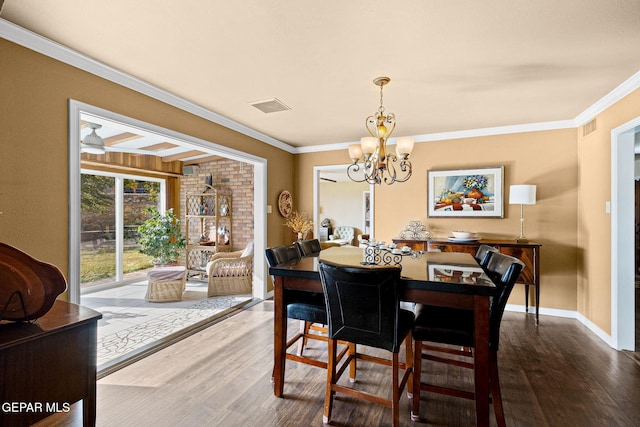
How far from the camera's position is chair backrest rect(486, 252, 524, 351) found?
5.69ft

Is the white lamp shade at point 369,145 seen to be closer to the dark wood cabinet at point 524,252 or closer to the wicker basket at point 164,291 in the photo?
the dark wood cabinet at point 524,252

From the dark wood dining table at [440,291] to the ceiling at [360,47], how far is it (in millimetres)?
1484

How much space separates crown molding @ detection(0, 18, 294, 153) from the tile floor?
2.29m

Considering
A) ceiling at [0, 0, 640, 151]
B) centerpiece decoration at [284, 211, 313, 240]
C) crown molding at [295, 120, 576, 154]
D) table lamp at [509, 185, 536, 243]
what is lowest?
centerpiece decoration at [284, 211, 313, 240]

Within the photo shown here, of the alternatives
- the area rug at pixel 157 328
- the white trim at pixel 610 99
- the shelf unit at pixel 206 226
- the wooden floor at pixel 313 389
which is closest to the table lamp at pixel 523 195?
the white trim at pixel 610 99

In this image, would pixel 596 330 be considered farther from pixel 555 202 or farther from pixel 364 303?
pixel 364 303

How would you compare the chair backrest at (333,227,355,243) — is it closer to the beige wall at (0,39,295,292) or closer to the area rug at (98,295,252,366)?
the area rug at (98,295,252,366)

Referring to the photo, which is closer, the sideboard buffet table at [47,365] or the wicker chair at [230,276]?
the sideboard buffet table at [47,365]

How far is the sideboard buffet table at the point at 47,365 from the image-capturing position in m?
1.11

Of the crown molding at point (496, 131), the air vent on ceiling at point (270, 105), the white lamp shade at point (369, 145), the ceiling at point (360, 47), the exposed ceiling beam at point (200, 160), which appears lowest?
the white lamp shade at point (369, 145)

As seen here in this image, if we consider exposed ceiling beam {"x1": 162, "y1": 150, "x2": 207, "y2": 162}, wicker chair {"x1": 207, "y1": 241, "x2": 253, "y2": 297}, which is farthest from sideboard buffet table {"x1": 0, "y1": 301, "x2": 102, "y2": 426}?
exposed ceiling beam {"x1": 162, "y1": 150, "x2": 207, "y2": 162}

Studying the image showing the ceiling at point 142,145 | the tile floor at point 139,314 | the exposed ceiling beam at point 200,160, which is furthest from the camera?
the exposed ceiling beam at point 200,160

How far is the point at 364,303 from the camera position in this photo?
1774 mm

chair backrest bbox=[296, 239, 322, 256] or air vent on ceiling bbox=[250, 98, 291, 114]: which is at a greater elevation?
air vent on ceiling bbox=[250, 98, 291, 114]
